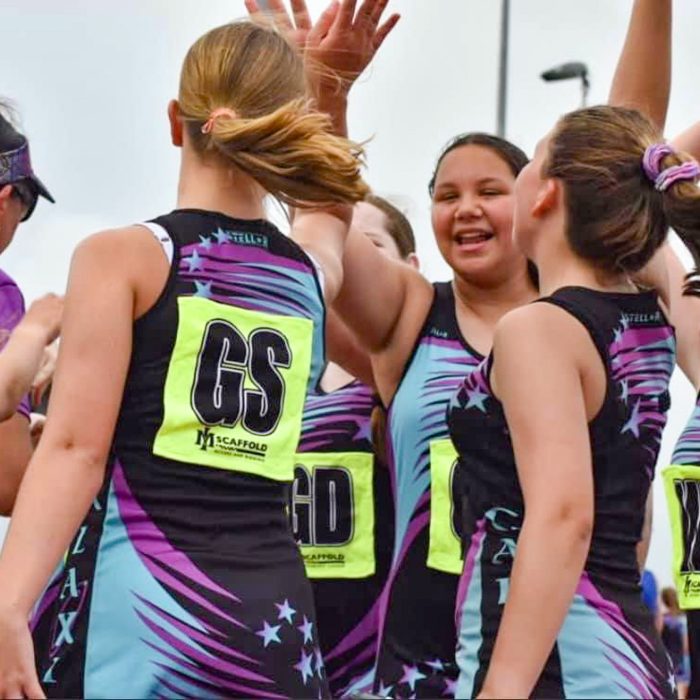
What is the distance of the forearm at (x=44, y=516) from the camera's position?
273 cm

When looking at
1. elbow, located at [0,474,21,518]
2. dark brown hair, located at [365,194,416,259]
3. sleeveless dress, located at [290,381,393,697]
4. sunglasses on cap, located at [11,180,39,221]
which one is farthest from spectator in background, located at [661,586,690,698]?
elbow, located at [0,474,21,518]

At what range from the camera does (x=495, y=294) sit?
4363mm

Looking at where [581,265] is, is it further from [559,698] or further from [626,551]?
[559,698]

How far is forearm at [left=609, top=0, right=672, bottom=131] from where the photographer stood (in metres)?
4.25

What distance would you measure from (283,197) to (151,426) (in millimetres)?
543

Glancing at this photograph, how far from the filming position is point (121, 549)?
9.48ft

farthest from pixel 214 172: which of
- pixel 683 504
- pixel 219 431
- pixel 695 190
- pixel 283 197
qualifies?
pixel 683 504

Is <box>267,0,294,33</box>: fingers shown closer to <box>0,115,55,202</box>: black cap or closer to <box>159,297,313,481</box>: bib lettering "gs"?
<box>0,115,55,202</box>: black cap

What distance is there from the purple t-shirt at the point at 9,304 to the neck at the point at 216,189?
0.87 m

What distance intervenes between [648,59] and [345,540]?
4.91 feet

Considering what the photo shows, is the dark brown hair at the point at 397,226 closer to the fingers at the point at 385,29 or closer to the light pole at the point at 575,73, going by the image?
the fingers at the point at 385,29

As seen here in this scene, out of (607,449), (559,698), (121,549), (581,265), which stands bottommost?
(559,698)

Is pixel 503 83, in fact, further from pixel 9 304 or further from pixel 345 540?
pixel 9 304

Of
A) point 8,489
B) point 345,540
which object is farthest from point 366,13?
point 345,540
